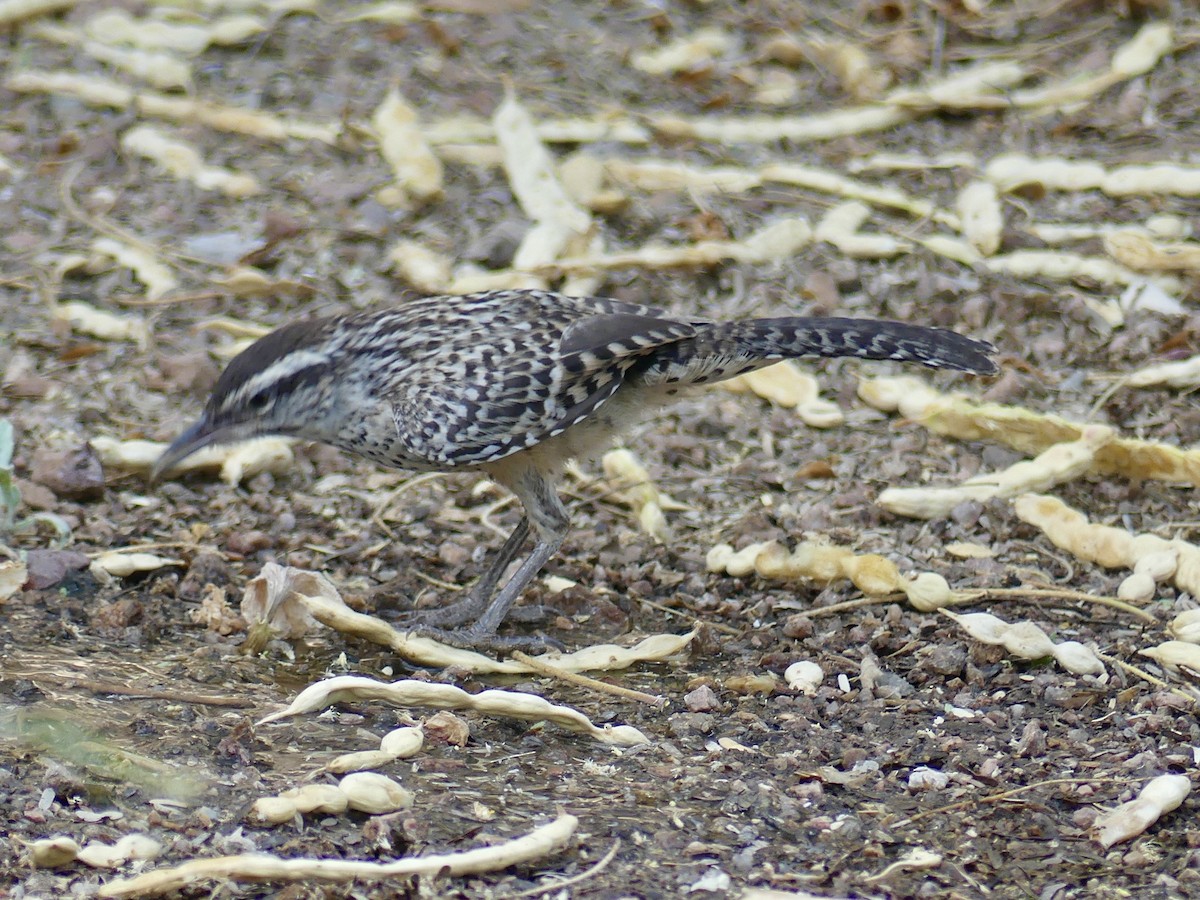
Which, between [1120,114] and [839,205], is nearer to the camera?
[839,205]

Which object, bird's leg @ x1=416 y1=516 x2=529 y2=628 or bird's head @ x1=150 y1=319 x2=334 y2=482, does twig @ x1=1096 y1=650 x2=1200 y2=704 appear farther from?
bird's head @ x1=150 y1=319 x2=334 y2=482

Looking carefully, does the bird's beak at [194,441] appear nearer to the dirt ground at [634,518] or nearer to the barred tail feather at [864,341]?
the dirt ground at [634,518]

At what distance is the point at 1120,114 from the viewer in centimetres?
862

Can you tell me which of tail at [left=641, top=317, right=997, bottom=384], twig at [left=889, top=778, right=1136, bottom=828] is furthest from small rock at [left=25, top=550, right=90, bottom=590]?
twig at [left=889, top=778, right=1136, bottom=828]

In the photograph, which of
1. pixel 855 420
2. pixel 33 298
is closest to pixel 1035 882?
pixel 855 420

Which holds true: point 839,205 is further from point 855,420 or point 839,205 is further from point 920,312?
point 855,420

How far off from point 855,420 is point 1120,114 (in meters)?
3.09

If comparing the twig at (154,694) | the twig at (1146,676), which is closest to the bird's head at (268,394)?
the twig at (154,694)

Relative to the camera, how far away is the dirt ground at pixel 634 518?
154 inches

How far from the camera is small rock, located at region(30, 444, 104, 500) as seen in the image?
598 centimetres

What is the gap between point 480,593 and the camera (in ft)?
18.8

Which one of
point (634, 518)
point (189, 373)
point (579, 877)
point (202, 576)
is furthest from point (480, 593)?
point (579, 877)

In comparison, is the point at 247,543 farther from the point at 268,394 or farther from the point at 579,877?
the point at 579,877

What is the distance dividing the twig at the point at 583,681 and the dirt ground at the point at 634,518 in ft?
0.12
